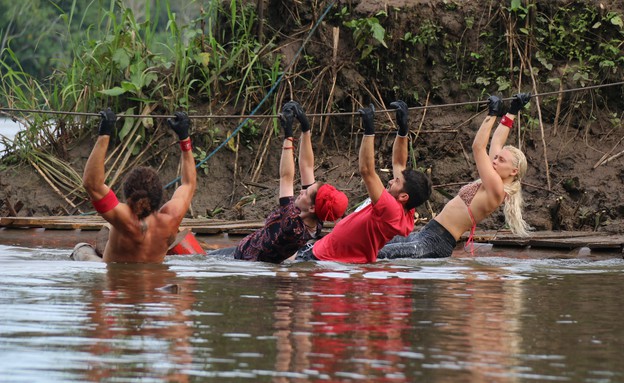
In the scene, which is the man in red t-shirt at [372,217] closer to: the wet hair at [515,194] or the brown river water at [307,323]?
the brown river water at [307,323]

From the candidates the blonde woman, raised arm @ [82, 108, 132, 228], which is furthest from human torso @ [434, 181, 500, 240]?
raised arm @ [82, 108, 132, 228]

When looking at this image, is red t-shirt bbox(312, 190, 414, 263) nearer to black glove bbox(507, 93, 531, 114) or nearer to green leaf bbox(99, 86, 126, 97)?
black glove bbox(507, 93, 531, 114)

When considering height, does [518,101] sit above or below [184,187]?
above

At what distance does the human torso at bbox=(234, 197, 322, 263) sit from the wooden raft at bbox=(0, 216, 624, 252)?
6.39 feet

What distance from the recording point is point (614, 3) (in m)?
12.7

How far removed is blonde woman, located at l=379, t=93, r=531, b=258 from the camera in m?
9.11

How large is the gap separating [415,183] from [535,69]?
470cm

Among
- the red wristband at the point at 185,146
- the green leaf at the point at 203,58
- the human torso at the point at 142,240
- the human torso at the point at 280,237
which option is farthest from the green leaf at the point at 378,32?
the human torso at the point at 142,240

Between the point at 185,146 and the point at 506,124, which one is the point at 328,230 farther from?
the point at 185,146

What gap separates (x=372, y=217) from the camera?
8312mm

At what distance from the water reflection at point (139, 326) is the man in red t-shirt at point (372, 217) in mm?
1446

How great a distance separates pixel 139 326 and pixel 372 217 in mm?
3153

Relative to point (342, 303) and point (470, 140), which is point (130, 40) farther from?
point (342, 303)

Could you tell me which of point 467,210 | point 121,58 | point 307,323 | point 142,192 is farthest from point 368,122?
point 121,58
